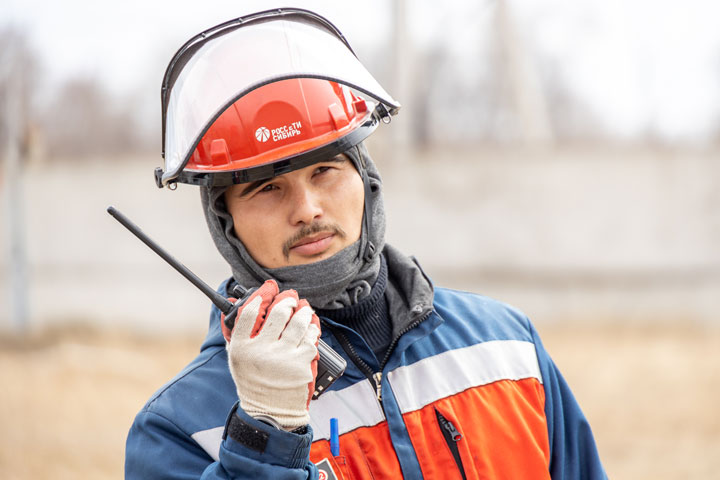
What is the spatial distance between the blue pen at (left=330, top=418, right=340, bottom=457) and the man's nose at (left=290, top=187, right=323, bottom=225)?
50cm

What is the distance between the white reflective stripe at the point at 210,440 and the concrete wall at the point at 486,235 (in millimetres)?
7896

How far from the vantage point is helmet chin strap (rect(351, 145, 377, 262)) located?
2039 millimetres

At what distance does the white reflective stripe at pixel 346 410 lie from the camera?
1.84 meters

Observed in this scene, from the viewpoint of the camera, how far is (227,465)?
158 centimetres

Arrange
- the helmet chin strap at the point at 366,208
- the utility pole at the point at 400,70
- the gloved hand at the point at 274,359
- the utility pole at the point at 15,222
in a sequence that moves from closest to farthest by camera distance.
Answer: the gloved hand at the point at 274,359
the helmet chin strap at the point at 366,208
the utility pole at the point at 400,70
the utility pole at the point at 15,222

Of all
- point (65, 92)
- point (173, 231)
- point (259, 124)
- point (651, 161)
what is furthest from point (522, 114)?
point (259, 124)

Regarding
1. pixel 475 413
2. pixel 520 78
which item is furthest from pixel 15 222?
pixel 475 413

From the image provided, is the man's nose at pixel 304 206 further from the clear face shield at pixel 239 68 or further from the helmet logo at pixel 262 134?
the clear face shield at pixel 239 68

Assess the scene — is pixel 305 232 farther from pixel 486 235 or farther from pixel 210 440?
pixel 486 235

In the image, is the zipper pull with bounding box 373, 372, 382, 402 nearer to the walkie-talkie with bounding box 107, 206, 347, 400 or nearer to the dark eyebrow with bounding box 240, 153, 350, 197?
the walkie-talkie with bounding box 107, 206, 347, 400

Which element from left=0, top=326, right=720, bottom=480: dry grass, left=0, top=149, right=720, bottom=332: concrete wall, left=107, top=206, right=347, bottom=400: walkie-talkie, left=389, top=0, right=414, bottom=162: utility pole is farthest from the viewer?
left=389, top=0, right=414, bottom=162: utility pole

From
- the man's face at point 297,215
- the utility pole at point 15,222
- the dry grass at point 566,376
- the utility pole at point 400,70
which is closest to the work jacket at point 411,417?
the man's face at point 297,215

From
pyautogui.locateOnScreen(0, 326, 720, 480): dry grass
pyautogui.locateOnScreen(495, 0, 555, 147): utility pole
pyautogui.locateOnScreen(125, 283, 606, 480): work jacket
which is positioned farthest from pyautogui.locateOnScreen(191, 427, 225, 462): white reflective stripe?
pyautogui.locateOnScreen(495, 0, 555, 147): utility pole

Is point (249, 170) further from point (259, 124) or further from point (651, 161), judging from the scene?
point (651, 161)
